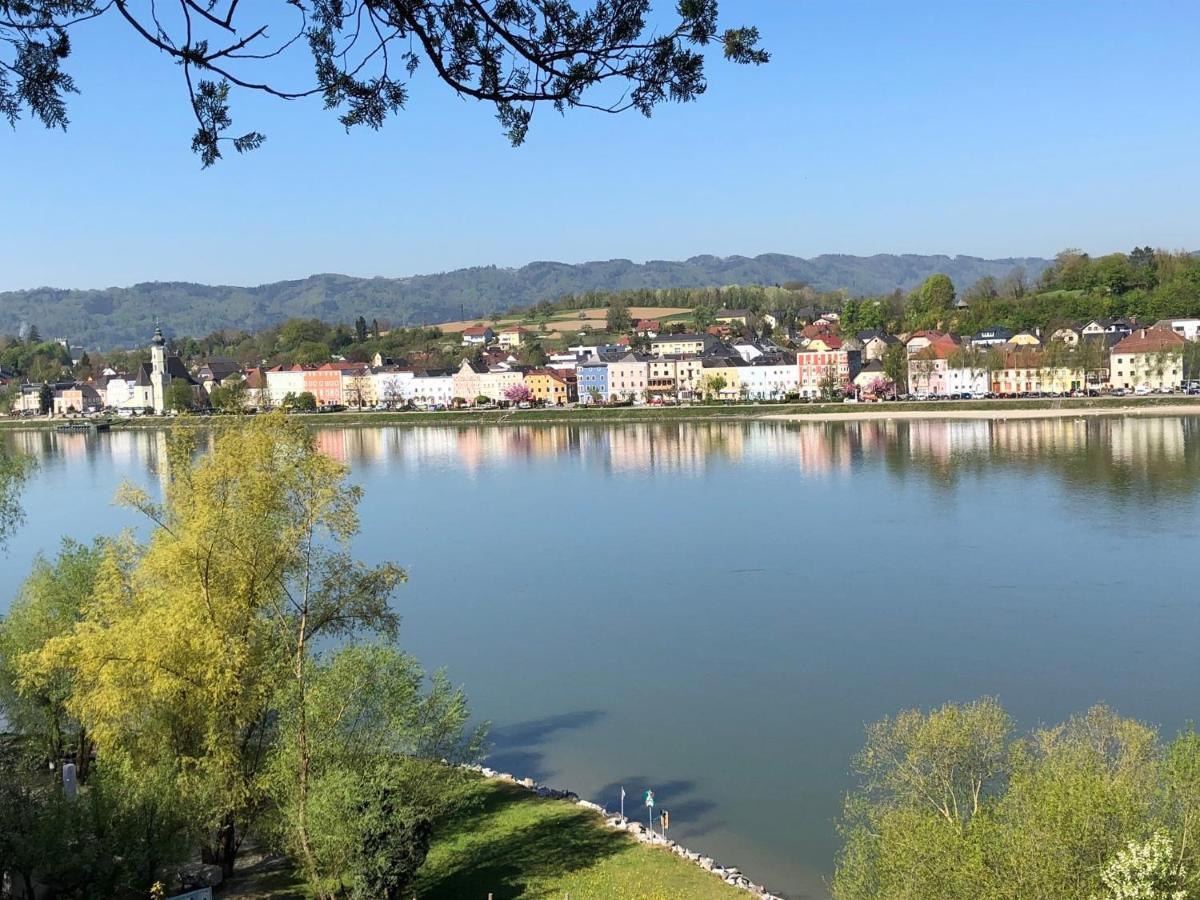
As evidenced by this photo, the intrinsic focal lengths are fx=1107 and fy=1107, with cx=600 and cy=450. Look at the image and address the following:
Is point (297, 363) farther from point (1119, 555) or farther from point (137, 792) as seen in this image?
point (137, 792)

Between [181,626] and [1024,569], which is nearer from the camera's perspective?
[181,626]

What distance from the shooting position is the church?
6888 centimetres

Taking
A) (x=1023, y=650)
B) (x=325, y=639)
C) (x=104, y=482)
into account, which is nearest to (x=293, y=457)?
(x=325, y=639)

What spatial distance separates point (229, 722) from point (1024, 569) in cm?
1278

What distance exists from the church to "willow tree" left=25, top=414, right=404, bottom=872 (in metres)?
64.5

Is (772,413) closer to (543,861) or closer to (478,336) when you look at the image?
(543,861)

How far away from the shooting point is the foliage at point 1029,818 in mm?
4684

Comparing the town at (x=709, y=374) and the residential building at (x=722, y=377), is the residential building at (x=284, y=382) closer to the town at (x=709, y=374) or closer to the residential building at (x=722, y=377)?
the town at (x=709, y=374)

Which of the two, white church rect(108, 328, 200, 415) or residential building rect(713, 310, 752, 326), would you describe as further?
residential building rect(713, 310, 752, 326)

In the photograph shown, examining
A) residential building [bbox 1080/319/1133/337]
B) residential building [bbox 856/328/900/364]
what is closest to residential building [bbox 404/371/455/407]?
residential building [bbox 856/328/900/364]

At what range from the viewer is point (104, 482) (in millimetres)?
32656

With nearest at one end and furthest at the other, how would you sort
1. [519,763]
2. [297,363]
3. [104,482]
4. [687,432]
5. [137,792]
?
[137,792]
[519,763]
[104,482]
[687,432]
[297,363]

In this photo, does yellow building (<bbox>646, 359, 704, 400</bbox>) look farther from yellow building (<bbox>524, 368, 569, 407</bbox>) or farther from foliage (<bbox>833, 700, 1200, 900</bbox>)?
foliage (<bbox>833, 700, 1200, 900</bbox>)

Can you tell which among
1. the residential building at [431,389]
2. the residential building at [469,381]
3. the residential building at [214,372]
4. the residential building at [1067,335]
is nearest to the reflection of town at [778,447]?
the residential building at [1067,335]
